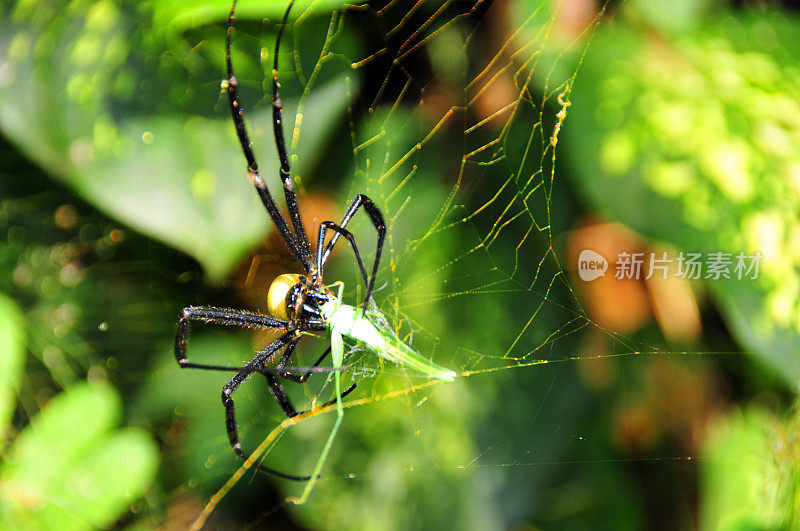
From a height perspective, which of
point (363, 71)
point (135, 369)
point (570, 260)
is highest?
point (363, 71)

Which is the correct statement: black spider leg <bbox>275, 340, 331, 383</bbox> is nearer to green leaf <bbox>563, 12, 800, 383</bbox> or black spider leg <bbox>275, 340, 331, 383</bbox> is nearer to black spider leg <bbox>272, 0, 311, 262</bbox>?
black spider leg <bbox>272, 0, 311, 262</bbox>

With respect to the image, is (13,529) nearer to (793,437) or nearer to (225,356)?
(225,356)

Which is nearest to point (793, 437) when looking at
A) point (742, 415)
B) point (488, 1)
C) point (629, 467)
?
point (742, 415)

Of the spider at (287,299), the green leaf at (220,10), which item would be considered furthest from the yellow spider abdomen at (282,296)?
the green leaf at (220,10)

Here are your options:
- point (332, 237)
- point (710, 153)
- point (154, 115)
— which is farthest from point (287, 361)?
point (710, 153)

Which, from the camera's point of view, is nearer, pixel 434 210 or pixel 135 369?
pixel 434 210

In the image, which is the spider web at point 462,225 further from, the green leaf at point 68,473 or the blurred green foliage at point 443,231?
the green leaf at point 68,473

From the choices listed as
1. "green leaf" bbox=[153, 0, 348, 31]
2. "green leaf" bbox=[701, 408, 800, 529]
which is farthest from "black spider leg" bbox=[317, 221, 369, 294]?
"green leaf" bbox=[701, 408, 800, 529]

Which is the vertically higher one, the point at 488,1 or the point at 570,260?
the point at 488,1
